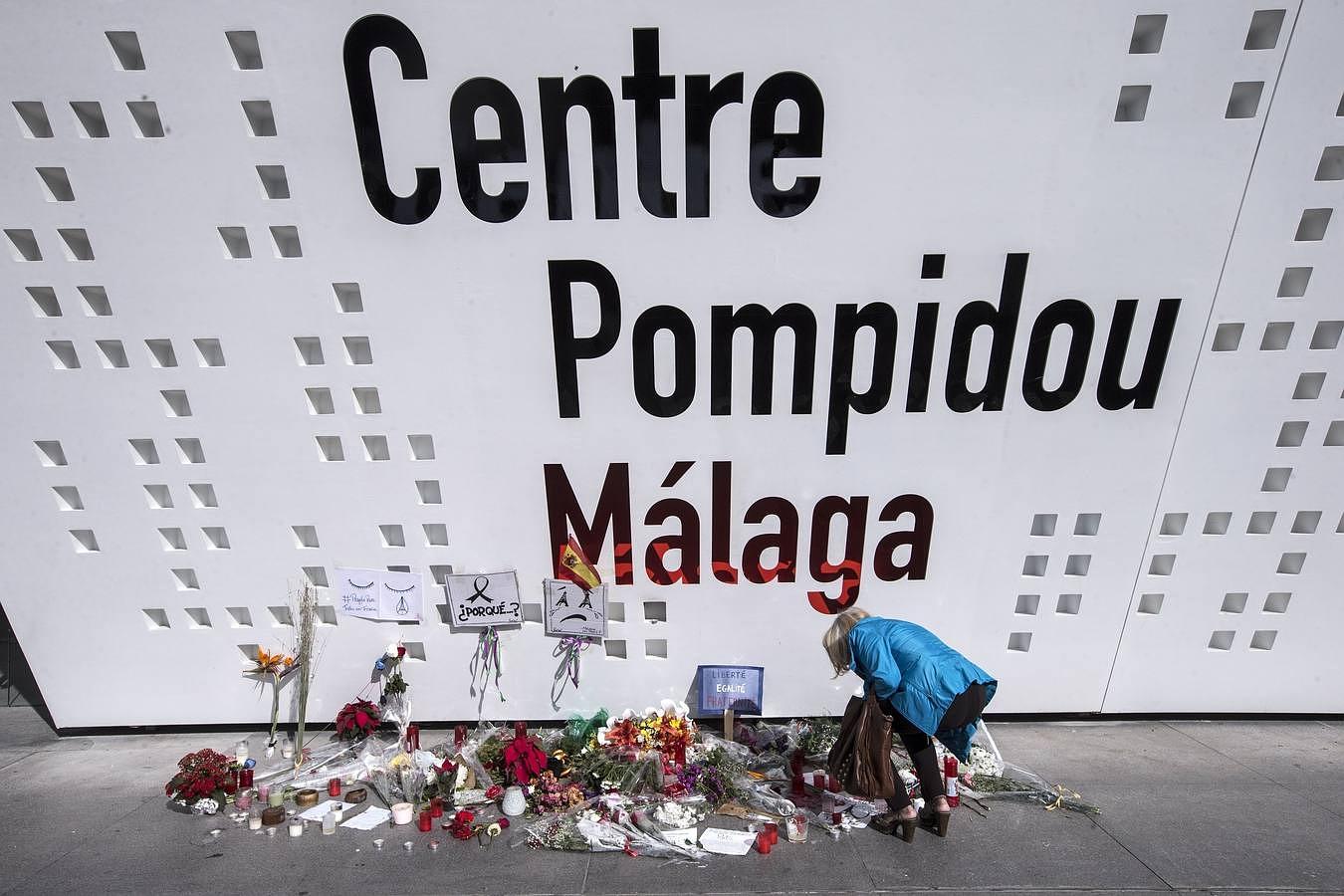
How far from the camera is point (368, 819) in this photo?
Result: 392 centimetres

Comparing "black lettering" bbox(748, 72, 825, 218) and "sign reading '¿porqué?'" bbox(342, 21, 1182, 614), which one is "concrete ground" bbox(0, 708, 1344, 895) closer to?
"sign reading '¿porqué?'" bbox(342, 21, 1182, 614)

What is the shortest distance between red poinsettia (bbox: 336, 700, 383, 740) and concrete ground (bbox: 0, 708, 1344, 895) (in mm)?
790

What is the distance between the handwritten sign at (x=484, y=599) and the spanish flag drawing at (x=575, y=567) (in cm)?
35

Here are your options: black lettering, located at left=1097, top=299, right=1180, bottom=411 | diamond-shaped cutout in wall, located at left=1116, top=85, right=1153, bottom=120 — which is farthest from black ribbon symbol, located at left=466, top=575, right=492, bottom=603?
diamond-shaped cutout in wall, located at left=1116, top=85, right=1153, bottom=120

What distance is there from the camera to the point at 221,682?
4766mm

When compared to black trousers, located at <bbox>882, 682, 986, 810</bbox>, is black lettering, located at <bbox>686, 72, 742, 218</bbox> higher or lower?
higher

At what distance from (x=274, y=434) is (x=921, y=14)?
4902 mm

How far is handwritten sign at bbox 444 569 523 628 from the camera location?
4.47 meters

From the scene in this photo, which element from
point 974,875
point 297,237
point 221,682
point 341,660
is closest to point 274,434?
point 297,237

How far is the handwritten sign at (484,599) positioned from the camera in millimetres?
4469

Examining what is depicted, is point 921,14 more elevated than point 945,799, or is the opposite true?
point 921,14

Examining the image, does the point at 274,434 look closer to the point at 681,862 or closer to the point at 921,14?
the point at 681,862

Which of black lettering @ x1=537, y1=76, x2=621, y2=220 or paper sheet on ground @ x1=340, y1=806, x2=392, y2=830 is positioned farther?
paper sheet on ground @ x1=340, y1=806, x2=392, y2=830

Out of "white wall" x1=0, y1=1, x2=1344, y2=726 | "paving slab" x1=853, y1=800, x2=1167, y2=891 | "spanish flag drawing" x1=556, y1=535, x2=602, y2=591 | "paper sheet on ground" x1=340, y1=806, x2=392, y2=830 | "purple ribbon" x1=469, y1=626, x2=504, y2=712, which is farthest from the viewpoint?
"purple ribbon" x1=469, y1=626, x2=504, y2=712
